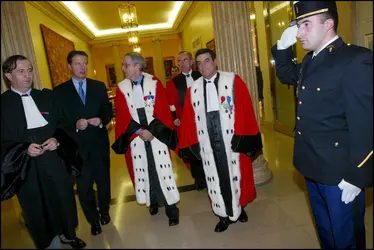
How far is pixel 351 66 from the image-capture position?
3.81ft

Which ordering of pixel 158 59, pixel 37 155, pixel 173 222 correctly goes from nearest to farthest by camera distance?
pixel 37 155 → pixel 158 59 → pixel 173 222

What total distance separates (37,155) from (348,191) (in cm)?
163

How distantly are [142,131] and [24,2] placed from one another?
140 cm

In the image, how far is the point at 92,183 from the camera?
2.21 metres

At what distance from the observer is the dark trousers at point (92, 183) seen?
2.07 metres

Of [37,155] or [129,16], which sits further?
[37,155]

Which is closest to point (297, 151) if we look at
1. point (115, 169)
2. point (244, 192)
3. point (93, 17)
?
point (244, 192)

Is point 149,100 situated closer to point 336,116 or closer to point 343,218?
point 336,116

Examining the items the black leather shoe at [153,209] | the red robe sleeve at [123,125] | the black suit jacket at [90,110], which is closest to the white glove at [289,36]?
the red robe sleeve at [123,125]

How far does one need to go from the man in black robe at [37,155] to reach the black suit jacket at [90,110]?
0.48m

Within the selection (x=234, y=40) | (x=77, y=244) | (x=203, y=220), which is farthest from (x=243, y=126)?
(x=77, y=244)

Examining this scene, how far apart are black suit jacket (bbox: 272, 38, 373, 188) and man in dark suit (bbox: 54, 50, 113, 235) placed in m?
1.50

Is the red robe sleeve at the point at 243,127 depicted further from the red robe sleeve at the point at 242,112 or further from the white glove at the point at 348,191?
the white glove at the point at 348,191

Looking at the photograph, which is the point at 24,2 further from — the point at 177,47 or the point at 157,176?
the point at 157,176
